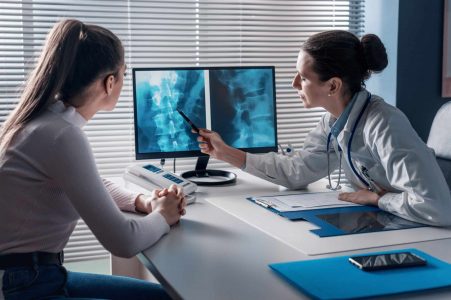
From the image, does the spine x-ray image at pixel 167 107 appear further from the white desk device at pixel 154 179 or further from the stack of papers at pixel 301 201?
the stack of papers at pixel 301 201

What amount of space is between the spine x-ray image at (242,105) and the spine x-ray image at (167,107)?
6 cm

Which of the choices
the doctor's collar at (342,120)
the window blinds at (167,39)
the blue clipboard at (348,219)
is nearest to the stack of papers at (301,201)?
the blue clipboard at (348,219)

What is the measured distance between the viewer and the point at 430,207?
1558mm

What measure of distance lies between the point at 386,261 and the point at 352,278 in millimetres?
116

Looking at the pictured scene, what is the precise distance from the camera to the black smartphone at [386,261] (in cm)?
118

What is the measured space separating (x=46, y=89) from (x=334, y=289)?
0.81 meters

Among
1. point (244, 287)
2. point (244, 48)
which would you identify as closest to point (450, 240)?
point (244, 287)

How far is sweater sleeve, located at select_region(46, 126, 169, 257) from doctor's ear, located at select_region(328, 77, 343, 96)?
82 centimetres

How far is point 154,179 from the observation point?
1.96 metres

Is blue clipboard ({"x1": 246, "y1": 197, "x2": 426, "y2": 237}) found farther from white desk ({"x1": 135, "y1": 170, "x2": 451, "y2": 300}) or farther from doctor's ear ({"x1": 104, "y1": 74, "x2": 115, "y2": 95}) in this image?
doctor's ear ({"x1": 104, "y1": 74, "x2": 115, "y2": 95})

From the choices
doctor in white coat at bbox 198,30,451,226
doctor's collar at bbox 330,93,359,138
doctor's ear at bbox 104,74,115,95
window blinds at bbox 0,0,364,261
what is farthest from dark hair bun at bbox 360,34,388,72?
window blinds at bbox 0,0,364,261

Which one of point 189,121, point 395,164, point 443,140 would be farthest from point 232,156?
point 443,140

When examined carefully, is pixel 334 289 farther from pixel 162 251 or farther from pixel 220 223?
pixel 220 223

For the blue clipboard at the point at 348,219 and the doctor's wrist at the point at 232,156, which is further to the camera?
the doctor's wrist at the point at 232,156
